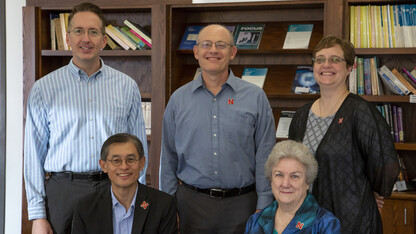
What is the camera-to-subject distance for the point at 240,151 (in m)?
2.64

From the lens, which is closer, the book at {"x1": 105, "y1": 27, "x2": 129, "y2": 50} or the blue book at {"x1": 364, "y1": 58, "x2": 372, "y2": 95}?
the blue book at {"x1": 364, "y1": 58, "x2": 372, "y2": 95}

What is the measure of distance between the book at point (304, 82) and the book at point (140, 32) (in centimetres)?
125

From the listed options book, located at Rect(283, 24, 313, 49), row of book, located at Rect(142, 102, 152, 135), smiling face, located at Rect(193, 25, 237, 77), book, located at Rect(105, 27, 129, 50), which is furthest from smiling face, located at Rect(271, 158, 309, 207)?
book, located at Rect(105, 27, 129, 50)

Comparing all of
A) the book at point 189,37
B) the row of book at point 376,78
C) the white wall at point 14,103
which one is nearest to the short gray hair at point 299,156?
the row of book at point 376,78

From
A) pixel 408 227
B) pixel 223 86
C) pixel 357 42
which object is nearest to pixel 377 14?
pixel 357 42

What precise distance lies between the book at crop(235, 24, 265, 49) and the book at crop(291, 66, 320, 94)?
→ 1.38 ft

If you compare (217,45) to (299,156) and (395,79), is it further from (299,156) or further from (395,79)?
(395,79)

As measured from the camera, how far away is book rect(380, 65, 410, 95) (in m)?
3.90

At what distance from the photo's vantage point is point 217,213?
260 cm

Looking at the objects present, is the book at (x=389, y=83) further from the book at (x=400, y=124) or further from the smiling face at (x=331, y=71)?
the smiling face at (x=331, y=71)

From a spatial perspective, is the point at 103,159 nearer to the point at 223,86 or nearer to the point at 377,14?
the point at 223,86

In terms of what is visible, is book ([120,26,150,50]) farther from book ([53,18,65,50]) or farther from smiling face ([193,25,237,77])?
smiling face ([193,25,237,77])

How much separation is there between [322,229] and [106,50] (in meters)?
2.81

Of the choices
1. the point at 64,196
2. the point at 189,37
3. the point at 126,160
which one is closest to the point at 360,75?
the point at 189,37
